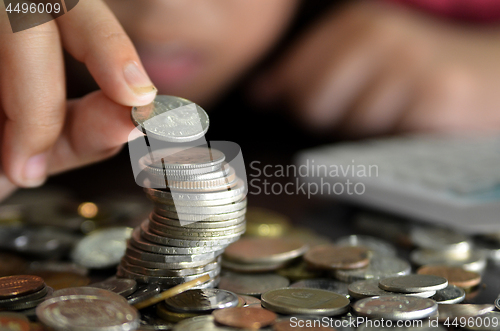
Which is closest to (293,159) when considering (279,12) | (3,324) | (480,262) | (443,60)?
(279,12)

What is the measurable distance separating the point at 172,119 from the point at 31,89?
6.5 inches

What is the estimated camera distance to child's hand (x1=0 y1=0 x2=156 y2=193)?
0.47m

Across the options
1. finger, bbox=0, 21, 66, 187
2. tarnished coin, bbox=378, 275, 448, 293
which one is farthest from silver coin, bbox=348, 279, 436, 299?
finger, bbox=0, 21, 66, 187

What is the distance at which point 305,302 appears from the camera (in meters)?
0.41

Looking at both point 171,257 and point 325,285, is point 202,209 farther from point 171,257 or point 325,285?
point 325,285

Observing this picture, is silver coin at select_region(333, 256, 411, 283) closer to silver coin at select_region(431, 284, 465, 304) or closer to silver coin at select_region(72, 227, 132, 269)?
silver coin at select_region(431, 284, 465, 304)

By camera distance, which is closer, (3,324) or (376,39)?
(3,324)

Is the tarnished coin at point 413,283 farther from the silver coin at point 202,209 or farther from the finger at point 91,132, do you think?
the finger at point 91,132

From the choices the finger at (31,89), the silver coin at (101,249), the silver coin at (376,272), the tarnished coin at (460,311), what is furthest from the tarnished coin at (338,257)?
the finger at (31,89)

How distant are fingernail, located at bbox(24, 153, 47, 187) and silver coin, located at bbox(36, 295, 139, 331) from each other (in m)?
0.25

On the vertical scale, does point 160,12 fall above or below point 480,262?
above

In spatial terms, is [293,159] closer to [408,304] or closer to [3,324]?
[408,304]

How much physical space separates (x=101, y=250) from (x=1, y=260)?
4.7 inches

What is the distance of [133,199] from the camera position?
828 mm
